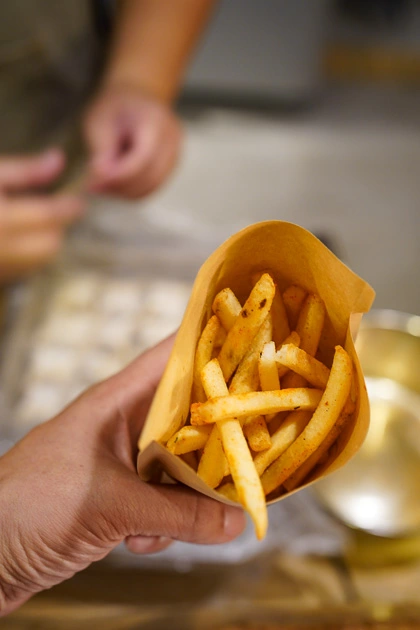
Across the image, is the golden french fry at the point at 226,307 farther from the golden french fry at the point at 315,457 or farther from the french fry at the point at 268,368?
the golden french fry at the point at 315,457

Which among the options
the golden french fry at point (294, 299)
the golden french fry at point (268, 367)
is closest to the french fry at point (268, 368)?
the golden french fry at point (268, 367)

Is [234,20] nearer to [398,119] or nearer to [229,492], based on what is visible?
[398,119]

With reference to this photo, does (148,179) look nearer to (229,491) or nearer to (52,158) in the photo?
(52,158)

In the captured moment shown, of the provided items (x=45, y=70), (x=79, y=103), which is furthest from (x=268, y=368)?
(x=79, y=103)

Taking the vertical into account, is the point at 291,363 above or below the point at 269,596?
above

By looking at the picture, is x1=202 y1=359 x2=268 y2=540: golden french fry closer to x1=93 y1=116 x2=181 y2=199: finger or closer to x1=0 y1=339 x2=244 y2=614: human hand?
x1=0 y1=339 x2=244 y2=614: human hand

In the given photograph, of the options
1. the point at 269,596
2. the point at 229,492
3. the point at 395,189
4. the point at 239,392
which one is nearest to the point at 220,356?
the point at 239,392

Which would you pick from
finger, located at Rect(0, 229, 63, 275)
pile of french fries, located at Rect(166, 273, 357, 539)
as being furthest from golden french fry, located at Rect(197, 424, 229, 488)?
finger, located at Rect(0, 229, 63, 275)
